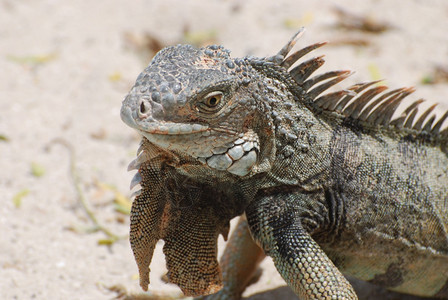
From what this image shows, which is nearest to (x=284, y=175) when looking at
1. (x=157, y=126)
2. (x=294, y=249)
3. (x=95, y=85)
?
(x=294, y=249)

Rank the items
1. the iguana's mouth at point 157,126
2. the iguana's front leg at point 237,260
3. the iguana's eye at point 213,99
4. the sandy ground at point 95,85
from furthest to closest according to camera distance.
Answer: the sandy ground at point 95,85
the iguana's front leg at point 237,260
the iguana's eye at point 213,99
the iguana's mouth at point 157,126

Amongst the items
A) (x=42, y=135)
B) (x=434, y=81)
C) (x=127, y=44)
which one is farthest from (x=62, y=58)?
(x=434, y=81)

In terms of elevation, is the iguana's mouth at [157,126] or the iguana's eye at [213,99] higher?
the iguana's eye at [213,99]

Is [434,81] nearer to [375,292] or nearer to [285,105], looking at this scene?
[375,292]

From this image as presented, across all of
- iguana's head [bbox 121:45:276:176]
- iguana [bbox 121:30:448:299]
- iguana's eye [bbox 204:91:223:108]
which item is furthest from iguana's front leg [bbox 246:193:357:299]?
iguana's eye [bbox 204:91:223:108]

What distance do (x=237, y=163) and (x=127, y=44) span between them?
6137 millimetres

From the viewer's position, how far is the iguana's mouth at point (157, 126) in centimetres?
297

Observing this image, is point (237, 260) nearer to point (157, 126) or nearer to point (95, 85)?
point (157, 126)

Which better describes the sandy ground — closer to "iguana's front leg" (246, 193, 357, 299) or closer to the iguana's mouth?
"iguana's front leg" (246, 193, 357, 299)

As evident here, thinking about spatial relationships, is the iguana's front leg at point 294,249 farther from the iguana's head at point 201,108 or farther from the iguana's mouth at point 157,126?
the iguana's mouth at point 157,126

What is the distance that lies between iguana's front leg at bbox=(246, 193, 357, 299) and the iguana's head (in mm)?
337

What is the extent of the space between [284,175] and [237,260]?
4.40ft

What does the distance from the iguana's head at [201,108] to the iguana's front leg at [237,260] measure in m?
1.34

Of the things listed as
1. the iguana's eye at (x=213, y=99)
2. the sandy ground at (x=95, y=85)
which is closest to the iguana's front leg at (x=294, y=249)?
the iguana's eye at (x=213, y=99)
